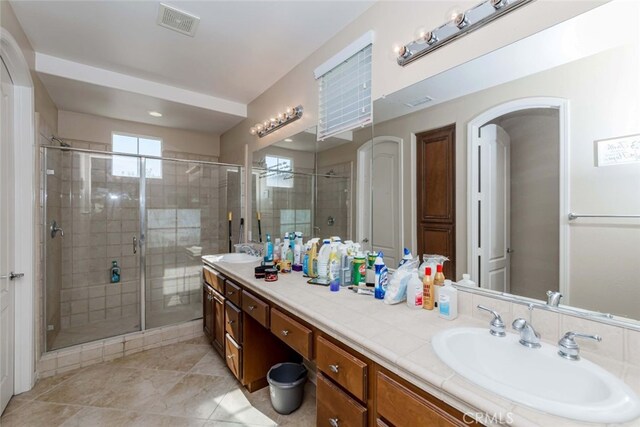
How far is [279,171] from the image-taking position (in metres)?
2.71

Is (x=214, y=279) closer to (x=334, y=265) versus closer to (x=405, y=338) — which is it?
(x=334, y=265)

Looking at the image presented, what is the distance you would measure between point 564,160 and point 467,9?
0.79 m

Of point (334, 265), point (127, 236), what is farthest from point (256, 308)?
point (127, 236)

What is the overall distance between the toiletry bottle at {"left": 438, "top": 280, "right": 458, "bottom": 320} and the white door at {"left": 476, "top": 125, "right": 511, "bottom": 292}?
176 millimetres

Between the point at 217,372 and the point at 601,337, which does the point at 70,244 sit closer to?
the point at 217,372

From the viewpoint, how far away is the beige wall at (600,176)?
88cm

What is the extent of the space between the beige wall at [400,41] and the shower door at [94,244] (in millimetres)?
1939

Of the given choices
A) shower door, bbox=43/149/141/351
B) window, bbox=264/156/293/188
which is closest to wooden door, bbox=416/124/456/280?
window, bbox=264/156/293/188

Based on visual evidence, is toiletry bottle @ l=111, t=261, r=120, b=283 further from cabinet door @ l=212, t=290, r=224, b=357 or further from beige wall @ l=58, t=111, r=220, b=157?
cabinet door @ l=212, t=290, r=224, b=357

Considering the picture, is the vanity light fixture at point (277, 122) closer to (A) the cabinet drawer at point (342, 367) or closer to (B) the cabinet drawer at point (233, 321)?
(B) the cabinet drawer at point (233, 321)

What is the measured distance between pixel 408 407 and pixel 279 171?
7.32 feet

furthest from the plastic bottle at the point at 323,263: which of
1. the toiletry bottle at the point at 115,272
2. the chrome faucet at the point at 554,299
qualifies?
the toiletry bottle at the point at 115,272

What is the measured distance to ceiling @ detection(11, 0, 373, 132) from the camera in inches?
69.1

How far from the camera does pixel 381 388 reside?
35.6 inches
